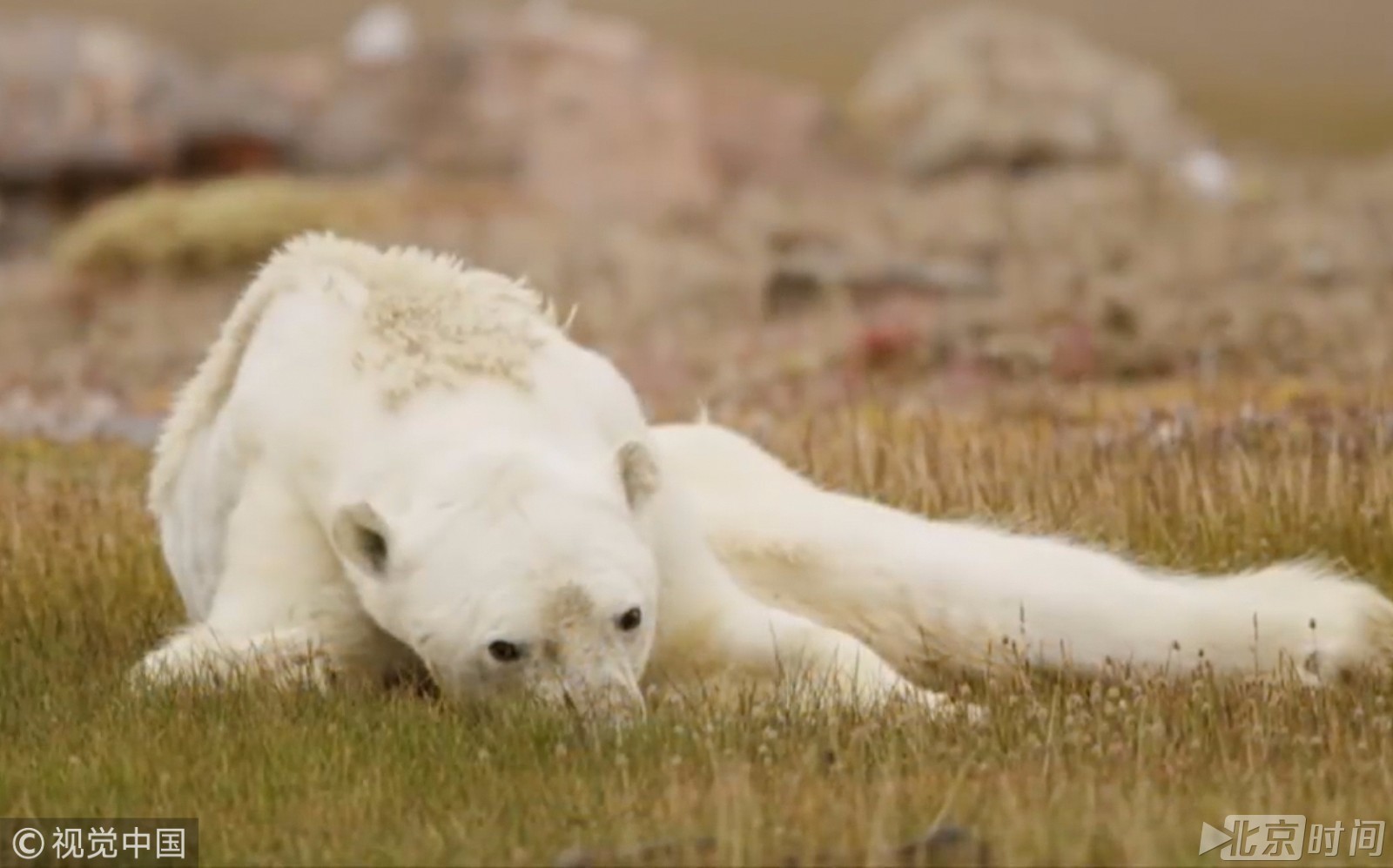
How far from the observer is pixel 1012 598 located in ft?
26.0

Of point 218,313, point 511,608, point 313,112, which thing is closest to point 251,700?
point 511,608

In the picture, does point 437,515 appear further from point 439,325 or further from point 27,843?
point 27,843

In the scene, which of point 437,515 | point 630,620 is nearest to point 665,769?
point 630,620

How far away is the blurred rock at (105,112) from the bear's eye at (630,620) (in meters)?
39.5

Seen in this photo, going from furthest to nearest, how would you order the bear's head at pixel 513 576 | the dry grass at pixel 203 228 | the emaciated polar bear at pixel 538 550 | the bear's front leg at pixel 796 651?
the dry grass at pixel 203 228, the bear's front leg at pixel 796 651, the emaciated polar bear at pixel 538 550, the bear's head at pixel 513 576

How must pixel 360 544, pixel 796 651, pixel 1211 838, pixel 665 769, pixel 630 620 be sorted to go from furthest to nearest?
pixel 796 651
pixel 360 544
pixel 630 620
pixel 665 769
pixel 1211 838

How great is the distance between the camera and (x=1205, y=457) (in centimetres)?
1116

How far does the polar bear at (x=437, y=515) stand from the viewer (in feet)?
22.0

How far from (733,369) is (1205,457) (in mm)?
13496

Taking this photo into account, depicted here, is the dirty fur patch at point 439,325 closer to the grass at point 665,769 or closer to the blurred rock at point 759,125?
the grass at point 665,769

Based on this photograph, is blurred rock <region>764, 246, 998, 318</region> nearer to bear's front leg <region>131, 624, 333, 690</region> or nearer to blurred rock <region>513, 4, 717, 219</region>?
blurred rock <region>513, 4, 717, 219</region>

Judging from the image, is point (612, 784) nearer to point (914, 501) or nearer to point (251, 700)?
point (251, 700)

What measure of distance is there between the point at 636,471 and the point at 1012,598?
1.43m

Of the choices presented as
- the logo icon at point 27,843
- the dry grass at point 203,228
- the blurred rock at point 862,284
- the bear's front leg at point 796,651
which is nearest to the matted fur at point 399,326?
the bear's front leg at point 796,651
